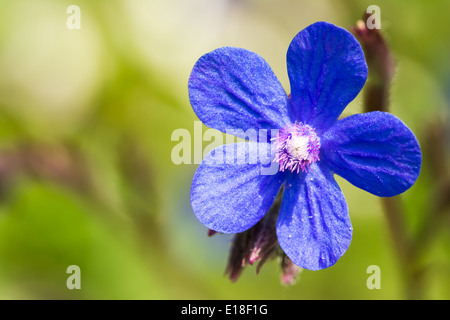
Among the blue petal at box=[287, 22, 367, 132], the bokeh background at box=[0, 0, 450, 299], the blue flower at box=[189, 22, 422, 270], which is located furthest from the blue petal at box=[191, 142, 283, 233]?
the bokeh background at box=[0, 0, 450, 299]

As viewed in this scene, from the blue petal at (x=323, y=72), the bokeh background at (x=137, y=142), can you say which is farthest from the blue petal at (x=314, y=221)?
the bokeh background at (x=137, y=142)

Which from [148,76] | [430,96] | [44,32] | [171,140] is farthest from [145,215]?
[430,96]

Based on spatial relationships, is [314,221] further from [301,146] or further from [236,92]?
[236,92]

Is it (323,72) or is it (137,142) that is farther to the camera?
(137,142)

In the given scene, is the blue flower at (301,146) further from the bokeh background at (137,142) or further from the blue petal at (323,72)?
the bokeh background at (137,142)

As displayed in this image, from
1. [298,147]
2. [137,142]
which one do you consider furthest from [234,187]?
[137,142]

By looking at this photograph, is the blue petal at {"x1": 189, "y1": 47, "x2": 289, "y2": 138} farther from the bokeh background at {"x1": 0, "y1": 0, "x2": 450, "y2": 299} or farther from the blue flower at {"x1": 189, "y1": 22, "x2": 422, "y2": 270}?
the bokeh background at {"x1": 0, "y1": 0, "x2": 450, "y2": 299}

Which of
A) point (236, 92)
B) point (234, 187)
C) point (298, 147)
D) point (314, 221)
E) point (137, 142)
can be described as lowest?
point (314, 221)

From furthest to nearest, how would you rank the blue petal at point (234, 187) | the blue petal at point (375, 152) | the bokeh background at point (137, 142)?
the bokeh background at point (137, 142), the blue petal at point (234, 187), the blue petal at point (375, 152)
